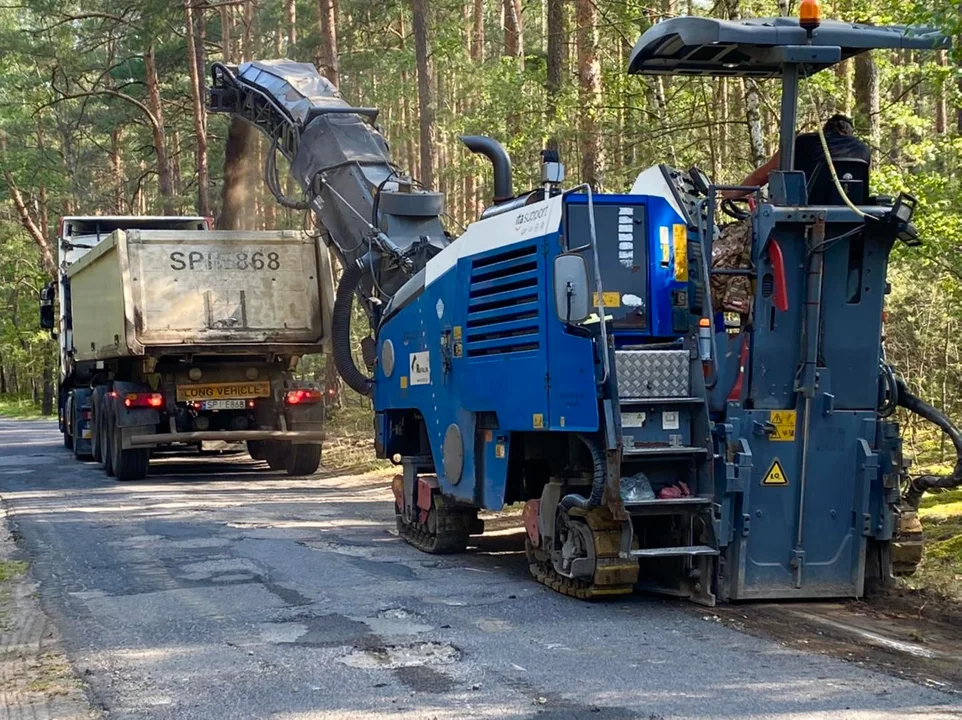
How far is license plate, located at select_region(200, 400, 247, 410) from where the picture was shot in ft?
56.7

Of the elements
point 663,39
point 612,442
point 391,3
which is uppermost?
point 391,3

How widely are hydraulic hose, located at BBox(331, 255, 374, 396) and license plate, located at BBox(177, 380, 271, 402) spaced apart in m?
4.55

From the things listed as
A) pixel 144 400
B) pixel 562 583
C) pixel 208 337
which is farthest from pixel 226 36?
pixel 562 583

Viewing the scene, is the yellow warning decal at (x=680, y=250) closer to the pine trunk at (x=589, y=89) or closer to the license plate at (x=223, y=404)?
the pine trunk at (x=589, y=89)

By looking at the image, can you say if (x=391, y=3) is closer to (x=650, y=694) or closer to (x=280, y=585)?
(x=280, y=585)

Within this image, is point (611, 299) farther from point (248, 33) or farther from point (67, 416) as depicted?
point (248, 33)

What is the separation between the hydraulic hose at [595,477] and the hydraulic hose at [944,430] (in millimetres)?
2070

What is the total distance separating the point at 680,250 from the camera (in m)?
8.34

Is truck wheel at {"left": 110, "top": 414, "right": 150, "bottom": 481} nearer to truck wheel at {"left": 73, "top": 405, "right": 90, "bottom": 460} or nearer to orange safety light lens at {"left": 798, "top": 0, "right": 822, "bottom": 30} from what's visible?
truck wheel at {"left": 73, "top": 405, "right": 90, "bottom": 460}

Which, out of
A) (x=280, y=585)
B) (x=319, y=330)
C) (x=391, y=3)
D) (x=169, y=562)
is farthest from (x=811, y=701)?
(x=391, y=3)

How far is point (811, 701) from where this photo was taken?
18.8 feet

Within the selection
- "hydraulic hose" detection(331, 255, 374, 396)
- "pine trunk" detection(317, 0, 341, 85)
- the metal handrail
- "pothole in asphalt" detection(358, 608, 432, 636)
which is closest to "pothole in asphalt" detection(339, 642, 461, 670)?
"pothole in asphalt" detection(358, 608, 432, 636)

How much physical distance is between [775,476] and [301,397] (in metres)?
10.6

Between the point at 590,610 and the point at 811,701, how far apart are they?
2.32m
